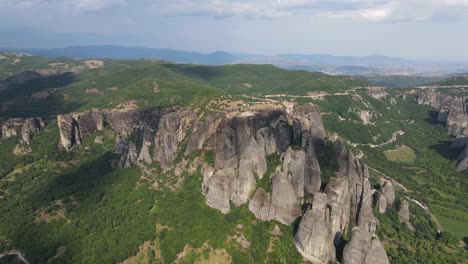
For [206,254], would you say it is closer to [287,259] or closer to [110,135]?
[287,259]

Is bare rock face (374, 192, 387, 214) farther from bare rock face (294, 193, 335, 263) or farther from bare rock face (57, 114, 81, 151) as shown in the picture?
bare rock face (57, 114, 81, 151)

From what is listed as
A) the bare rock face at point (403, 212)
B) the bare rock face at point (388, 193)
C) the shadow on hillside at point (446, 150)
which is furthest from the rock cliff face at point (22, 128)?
the shadow on hillside at point (446, 150)

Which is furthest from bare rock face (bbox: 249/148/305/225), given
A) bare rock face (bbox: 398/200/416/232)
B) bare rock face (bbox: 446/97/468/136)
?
bare rock face (bbox: 446/97/468/136)

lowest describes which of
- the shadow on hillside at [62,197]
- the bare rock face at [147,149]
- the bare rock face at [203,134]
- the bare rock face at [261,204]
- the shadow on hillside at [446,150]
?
the shadow on hillside at [62,197]

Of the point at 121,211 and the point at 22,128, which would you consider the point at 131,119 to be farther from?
the point at 121,211

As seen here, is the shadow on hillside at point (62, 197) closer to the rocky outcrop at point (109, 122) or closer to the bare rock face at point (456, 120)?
the rocky outcrop at point (109, 122)

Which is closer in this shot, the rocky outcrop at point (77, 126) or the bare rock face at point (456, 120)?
the rocky outcrop at point (77, 126)

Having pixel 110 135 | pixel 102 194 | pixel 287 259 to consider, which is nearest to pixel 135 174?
pixel 102 194
